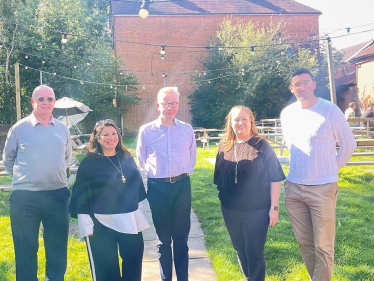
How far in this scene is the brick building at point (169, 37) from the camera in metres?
25.8

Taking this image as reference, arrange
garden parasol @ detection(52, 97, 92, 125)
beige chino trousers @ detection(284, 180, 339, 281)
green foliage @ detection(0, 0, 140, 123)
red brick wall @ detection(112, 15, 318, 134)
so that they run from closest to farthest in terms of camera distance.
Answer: beige chino trousers @ detection(284, 180, 339, 281)
garden parasol @ detection(52, 97, 92, 125)
green foliage @ detection(0, 0, 140, 123)
red brick wall @ detection(112, 15, 318, 134)

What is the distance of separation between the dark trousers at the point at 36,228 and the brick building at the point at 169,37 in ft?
75.5

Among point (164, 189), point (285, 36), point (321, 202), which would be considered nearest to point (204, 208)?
point (164, 189)

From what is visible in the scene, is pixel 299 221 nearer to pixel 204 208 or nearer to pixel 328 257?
pixel 328 257

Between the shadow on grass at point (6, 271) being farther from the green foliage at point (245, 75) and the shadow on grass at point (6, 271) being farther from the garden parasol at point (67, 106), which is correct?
the green foliage at point (245, 75)

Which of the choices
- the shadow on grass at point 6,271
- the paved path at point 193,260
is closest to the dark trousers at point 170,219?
the paved path at point 193,260

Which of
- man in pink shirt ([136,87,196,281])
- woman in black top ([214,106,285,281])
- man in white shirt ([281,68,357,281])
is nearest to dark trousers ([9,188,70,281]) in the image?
man in pink shirt ([136,87,196,281])

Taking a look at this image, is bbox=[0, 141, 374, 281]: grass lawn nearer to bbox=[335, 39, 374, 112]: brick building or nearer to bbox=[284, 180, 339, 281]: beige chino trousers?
bbox=[284, 180, 339, 281]: beige chino trousers

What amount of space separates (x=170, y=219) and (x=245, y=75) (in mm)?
21642

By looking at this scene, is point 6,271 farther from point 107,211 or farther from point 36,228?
point 107,211

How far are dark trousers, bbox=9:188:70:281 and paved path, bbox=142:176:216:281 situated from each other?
0.95 metres

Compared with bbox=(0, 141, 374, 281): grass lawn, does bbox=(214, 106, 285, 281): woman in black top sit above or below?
above

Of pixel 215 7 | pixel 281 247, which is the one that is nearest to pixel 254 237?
pixel 281 247

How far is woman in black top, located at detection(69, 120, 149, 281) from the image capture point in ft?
9.46
